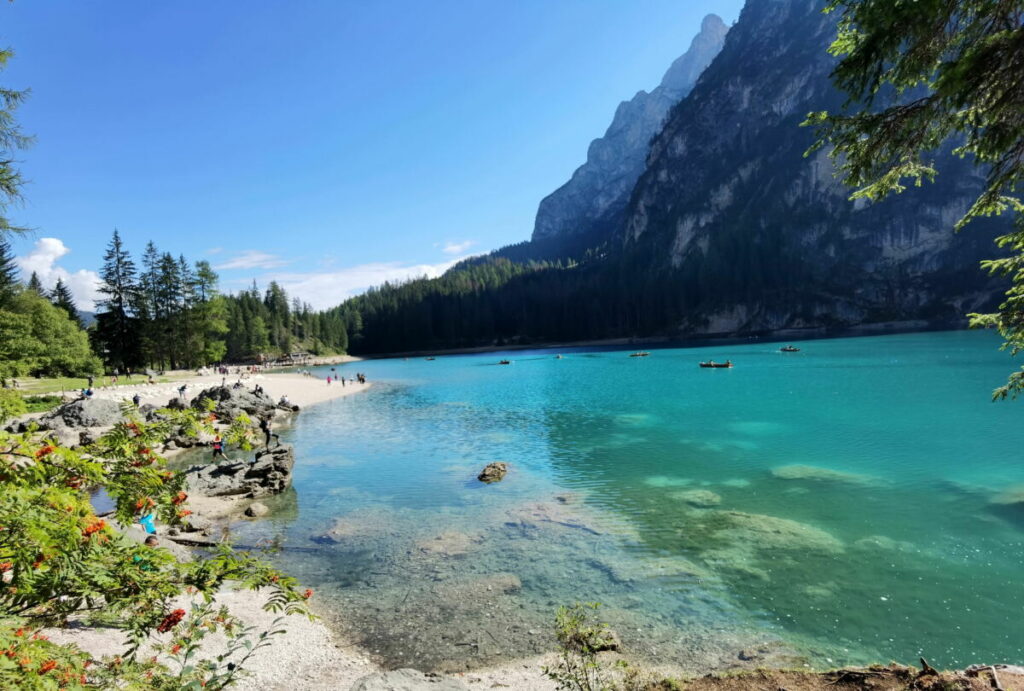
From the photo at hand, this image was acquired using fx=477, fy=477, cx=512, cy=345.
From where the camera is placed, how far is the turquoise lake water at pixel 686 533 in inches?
471

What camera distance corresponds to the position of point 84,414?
115ft

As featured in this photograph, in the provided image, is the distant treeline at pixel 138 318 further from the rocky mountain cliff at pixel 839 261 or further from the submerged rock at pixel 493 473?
the rocky mountain cliff at pixel 839 261

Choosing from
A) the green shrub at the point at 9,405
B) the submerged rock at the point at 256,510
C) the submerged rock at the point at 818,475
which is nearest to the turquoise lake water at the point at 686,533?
the submerged rock at the point at 818,475

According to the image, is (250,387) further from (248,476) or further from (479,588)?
(479,588)

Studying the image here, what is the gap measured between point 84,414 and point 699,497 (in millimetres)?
42143

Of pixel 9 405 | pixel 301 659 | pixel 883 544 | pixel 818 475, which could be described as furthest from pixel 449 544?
pixel 818 475

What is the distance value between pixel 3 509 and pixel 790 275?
8126 inches

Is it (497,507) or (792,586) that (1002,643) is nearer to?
(792,586)

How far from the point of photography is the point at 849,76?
7641 millimetres

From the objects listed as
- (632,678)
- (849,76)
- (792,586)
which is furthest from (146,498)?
(792,586)

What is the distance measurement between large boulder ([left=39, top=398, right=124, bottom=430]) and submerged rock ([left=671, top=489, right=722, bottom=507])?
37.4 meters

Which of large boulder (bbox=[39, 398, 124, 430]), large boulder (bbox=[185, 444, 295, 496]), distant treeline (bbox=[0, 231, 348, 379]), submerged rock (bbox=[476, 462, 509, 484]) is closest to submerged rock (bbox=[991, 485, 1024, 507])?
submerged rock (bbox=[476, 462, 509, 484])

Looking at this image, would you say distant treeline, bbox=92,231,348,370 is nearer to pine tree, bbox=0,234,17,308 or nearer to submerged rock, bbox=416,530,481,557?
pine tree, bbox=0,234,17,308

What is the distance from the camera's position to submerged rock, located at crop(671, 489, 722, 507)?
2109 centimetres
